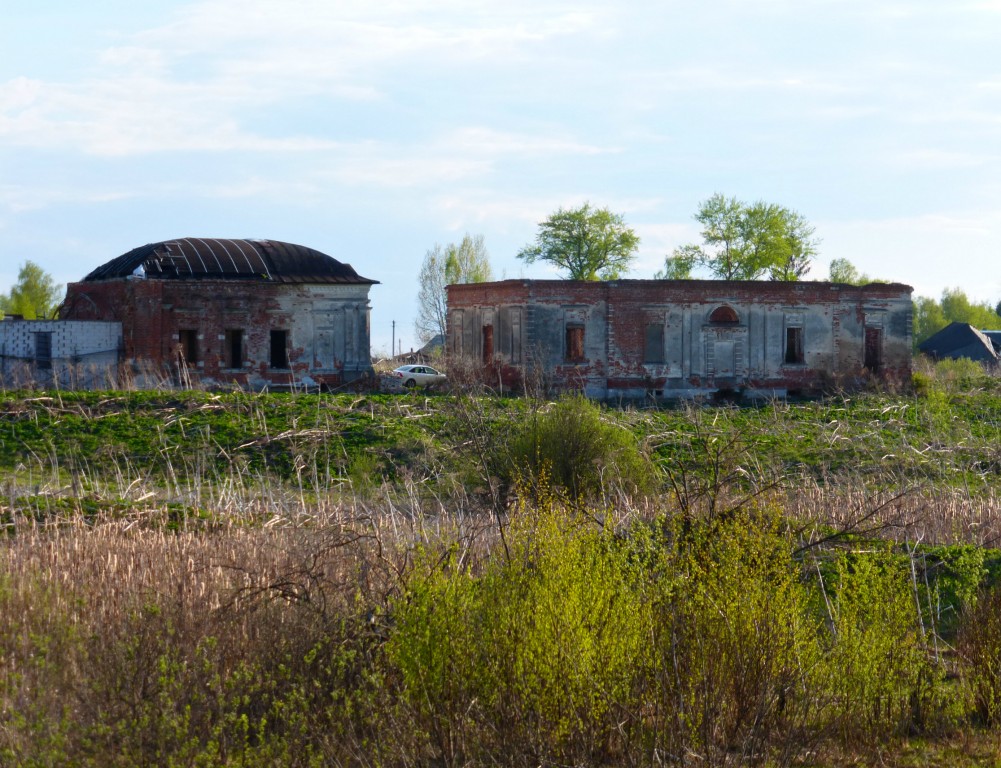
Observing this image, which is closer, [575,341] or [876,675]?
[876,675]

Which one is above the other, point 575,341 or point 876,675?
point 575,341

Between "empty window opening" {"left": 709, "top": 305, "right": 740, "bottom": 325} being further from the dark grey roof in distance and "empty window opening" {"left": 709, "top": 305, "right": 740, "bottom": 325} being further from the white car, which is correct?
the dark grey roof in distance

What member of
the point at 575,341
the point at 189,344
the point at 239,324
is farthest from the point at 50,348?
the point at 575,341

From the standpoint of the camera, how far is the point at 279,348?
34.7 m

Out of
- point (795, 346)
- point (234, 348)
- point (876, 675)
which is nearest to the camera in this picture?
point (876, 675)

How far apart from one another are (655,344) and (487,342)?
533cm

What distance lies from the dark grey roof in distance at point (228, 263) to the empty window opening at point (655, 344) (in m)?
8.70

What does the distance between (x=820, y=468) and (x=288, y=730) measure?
47.5ft

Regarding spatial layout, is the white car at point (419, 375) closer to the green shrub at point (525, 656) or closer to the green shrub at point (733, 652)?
the green shrub at point (733, 652)

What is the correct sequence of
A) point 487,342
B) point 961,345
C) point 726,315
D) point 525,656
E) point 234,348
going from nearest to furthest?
point 525,656
point 234,348
point 726,315
point 487,342
point 961,345

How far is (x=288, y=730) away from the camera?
6.69m

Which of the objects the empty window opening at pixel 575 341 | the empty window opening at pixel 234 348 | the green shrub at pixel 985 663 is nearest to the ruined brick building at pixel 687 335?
the empty window opening at pixel 575 341

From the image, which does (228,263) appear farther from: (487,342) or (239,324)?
(487,342)

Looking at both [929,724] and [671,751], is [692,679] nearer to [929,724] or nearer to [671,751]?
[671,751]
